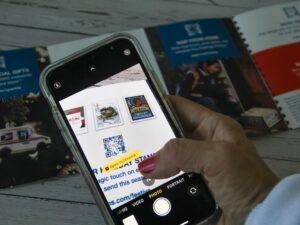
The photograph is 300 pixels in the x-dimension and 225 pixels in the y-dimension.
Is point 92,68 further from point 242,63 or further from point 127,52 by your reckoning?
point 242,63

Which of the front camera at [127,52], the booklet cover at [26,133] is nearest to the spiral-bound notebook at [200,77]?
the booklet cover at [26,133]

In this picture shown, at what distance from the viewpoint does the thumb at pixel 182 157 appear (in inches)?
15.5

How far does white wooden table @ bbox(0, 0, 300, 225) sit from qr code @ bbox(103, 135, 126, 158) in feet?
0.25

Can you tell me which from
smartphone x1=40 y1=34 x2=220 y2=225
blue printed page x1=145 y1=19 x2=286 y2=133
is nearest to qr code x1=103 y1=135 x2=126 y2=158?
smartphone x1=40 y1=34 x2=220 y2=225

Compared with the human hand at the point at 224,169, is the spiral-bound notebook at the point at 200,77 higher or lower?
higher

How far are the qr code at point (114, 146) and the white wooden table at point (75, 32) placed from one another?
3.0 inches

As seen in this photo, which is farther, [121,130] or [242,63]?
[242,63]

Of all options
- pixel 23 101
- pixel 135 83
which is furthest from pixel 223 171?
pixel 23 101

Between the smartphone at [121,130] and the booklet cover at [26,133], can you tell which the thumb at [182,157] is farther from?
the booklet cover at [26,133]

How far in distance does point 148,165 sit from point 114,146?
43 mm

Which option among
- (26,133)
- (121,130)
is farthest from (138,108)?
(26,133)

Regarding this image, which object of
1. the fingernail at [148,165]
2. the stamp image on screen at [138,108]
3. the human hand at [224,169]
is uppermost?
the stamp image on screen at [138,108]

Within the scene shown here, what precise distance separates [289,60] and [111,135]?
0.94 ft

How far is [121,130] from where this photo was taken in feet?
1.45
